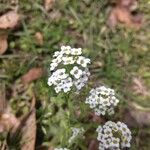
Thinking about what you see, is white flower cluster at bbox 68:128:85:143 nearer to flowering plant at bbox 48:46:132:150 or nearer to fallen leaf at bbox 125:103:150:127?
flowering plant at bbox 48:46:132:150

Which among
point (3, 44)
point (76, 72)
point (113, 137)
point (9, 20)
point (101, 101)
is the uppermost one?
point (9, 20)

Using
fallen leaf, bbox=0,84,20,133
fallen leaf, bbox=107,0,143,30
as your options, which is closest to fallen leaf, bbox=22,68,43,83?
fallen leaf, bbox=0,84,20,133

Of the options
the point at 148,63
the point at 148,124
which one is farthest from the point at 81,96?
the point at 148,63

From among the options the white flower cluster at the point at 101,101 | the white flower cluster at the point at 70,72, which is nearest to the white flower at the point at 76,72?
the white flower cluster at the point at 70,72

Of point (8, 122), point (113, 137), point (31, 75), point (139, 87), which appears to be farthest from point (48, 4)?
point (113, 137)

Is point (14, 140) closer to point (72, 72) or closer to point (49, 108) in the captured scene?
point (49, 108)

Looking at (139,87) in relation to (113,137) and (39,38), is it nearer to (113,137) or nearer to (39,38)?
(39,38)

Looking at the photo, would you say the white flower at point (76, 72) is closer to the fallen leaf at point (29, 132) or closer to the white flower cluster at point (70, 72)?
the white flower cluster at point (70, 72)
